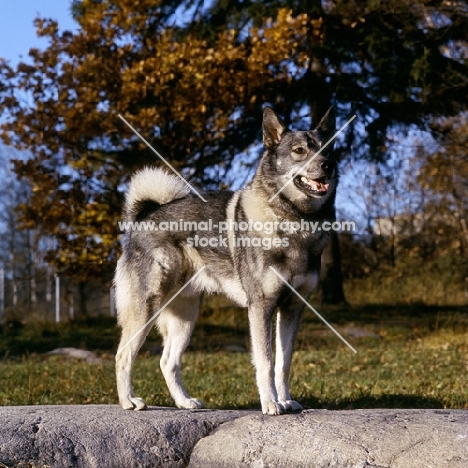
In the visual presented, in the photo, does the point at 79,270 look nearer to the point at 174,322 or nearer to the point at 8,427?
the point at 174,322

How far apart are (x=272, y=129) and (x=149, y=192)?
112 cm

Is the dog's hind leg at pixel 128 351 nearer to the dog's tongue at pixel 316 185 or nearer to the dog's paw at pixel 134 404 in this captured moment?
the dog's paw at pixel 134 404

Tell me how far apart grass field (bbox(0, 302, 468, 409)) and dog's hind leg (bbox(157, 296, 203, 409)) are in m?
1.03

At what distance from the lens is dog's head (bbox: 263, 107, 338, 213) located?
4.54 metres

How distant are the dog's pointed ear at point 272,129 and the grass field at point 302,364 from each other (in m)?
2.41

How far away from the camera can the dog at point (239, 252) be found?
4527 mm

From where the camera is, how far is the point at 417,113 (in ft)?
46.3

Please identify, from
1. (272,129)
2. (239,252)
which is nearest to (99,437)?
(239,252)

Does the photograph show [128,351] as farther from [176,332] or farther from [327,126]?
[327,126]

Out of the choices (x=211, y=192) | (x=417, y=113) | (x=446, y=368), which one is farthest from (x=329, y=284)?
(x=211, y=192)

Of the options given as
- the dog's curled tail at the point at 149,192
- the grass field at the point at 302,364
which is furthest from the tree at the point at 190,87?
the dog's curled tail at the point at 149,192

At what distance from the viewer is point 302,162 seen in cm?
459

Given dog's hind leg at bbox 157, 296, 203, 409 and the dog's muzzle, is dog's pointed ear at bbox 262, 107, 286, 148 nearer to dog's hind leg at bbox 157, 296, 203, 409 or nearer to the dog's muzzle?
the dog's muzzle

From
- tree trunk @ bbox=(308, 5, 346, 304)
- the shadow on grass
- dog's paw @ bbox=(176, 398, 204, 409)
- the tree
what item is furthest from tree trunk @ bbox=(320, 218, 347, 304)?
dog's paw @ bbox=(176, 398, 204, 409)
